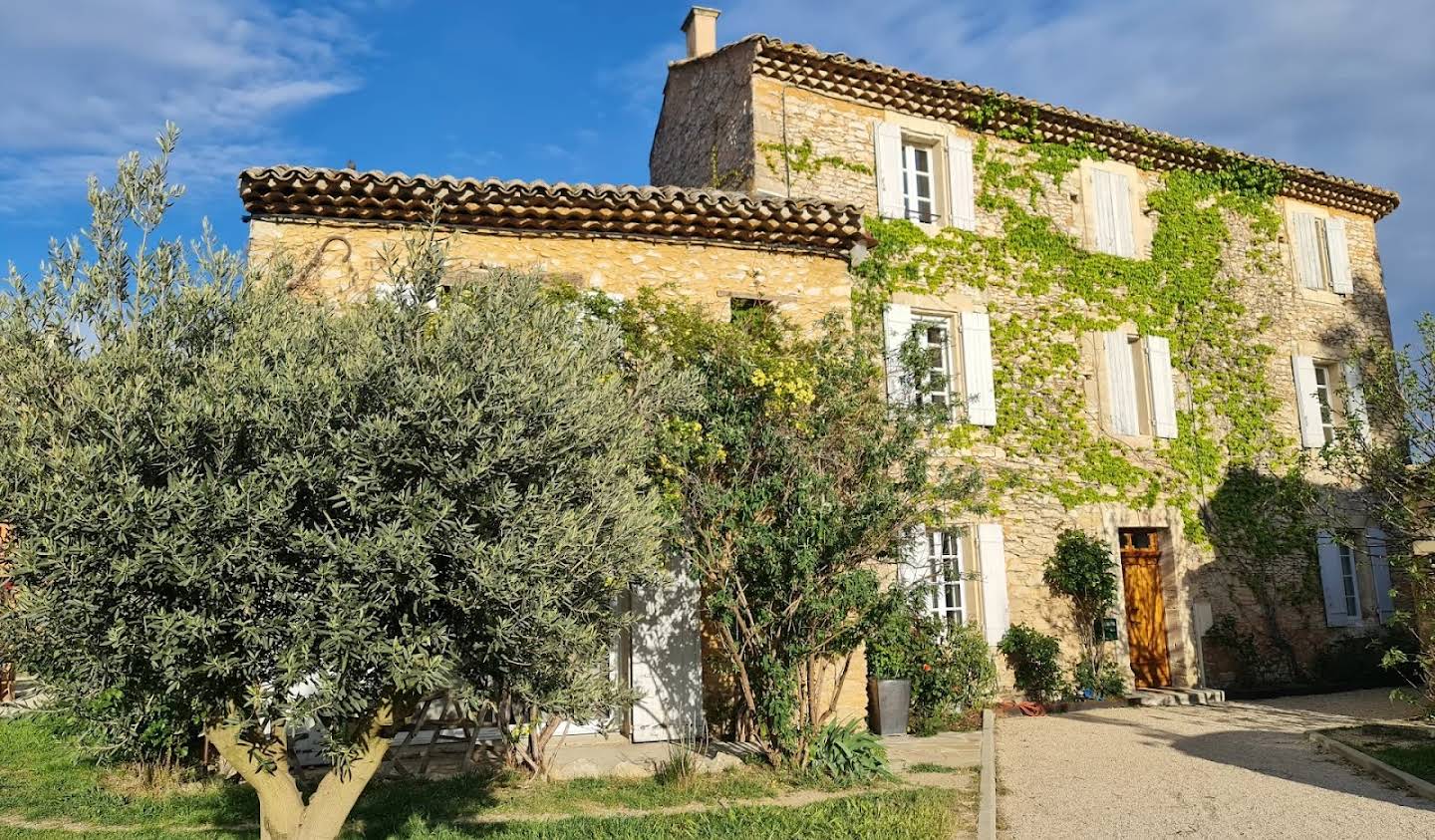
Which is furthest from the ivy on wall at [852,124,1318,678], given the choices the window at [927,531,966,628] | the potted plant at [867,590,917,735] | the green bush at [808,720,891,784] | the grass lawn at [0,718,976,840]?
the grass lawn at [0,718,976,840]

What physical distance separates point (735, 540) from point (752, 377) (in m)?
1.30

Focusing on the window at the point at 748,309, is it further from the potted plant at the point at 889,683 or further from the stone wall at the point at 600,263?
the potted plant at the point at 889,683

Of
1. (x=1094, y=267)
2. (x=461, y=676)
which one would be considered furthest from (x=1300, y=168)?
(x=461, y=676)

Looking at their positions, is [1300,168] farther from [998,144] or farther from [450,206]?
[450,206]

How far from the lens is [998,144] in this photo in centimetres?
1345

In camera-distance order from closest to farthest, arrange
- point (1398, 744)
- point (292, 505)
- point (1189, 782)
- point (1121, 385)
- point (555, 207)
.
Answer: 1. point (292, 505)
2. point (1189, 782)
3. point (1398, 744)
4. point (555, 207)
5. point (1121, 385)

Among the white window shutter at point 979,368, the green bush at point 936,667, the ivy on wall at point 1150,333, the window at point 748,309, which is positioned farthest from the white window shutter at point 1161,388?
the window at point 748,309

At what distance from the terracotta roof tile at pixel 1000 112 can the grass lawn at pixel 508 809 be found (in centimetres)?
851

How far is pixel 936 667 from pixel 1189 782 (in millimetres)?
3446

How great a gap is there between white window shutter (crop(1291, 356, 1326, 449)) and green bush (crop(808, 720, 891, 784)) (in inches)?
414

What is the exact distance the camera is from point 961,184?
13.0m

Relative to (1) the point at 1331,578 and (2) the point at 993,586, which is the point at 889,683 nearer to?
(2) the point at 993,586

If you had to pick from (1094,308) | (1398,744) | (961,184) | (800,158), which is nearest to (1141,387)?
(1094,308)

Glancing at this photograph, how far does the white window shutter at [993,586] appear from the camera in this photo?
468 inches
